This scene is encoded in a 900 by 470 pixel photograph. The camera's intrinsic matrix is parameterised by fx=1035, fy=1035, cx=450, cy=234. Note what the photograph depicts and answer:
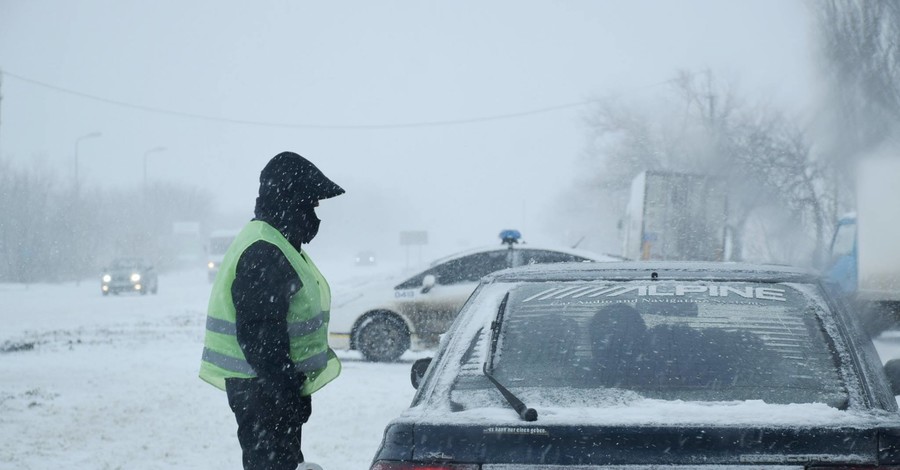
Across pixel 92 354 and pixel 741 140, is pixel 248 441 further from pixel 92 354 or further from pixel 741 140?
pixel 741 140

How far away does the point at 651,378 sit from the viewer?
10.3ft

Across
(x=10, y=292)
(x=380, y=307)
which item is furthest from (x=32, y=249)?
(x=380, y=307)

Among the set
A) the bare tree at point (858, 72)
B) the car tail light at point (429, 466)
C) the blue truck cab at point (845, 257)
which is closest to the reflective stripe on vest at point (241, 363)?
the car tail light at point (429, 466)

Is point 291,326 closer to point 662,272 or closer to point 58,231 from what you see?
point 662,272

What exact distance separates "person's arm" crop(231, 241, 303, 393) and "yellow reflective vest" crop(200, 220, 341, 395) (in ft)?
0.23

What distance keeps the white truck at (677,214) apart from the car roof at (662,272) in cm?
2158

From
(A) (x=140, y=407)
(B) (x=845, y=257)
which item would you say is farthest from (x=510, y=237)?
(B) (x=845, y=257)

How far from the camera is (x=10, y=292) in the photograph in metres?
38.4

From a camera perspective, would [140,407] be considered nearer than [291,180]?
No

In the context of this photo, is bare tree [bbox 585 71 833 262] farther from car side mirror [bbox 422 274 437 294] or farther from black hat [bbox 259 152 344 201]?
black hat [bbox 259 152 344 201]

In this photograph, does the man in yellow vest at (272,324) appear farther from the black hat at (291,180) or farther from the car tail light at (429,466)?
the car tail light at (429,466)

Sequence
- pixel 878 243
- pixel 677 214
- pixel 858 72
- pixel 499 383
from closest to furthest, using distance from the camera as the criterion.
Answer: pixel 499 383, pixel 878 243, pixel 677 214, pixel 858 72

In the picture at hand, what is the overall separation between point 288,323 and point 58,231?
5009cm

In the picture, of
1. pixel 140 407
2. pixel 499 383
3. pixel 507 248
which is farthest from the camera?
pixel 507 248
